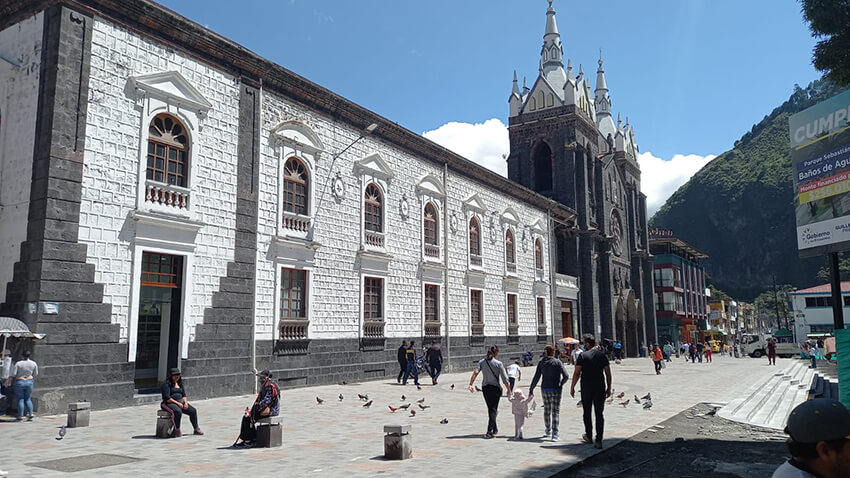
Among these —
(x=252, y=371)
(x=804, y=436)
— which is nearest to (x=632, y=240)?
(x=252, y=371)

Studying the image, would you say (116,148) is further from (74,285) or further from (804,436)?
(804,436)

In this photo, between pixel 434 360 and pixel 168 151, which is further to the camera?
pixel 434 360

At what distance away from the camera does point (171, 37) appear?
1595 cm

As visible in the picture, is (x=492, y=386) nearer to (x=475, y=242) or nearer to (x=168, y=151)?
(x=168, y=151)

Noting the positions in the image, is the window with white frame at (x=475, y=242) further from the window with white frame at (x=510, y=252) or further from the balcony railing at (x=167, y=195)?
the balcony railing at (x=167, y=195)

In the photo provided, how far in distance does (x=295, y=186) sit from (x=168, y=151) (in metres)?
4.59

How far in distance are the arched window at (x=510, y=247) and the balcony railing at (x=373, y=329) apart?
12253 mm

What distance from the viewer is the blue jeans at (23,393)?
11.6 m

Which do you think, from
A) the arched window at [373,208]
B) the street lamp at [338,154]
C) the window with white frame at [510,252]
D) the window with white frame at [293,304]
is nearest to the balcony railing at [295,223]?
the street lamp at [338,154]

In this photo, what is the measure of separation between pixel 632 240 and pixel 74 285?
45.5 m

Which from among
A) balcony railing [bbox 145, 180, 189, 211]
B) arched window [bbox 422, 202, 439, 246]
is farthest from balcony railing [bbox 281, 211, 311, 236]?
arched window [bbox 422, 202, 439, 246]

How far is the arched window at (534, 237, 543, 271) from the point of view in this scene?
36.0 metres

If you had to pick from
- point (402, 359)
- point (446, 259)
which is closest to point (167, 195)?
point (402, 359)

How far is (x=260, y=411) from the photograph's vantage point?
9664 mm
